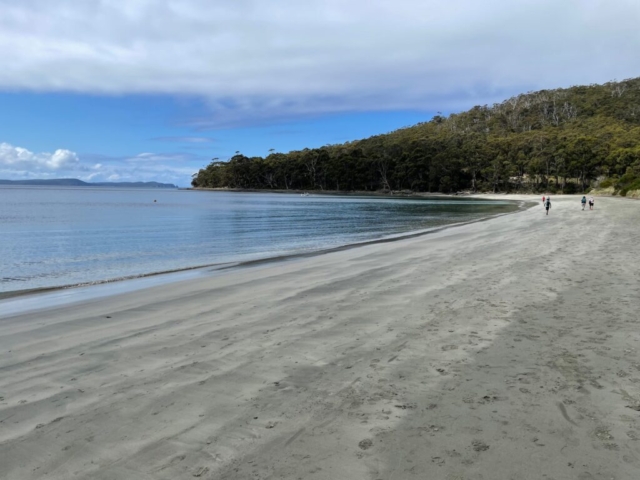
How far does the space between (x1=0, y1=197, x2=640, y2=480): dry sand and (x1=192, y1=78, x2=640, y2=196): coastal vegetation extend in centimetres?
6803

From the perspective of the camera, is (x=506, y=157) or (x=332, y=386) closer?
(x=332, y=386)

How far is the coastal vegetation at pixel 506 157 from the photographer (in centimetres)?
9919

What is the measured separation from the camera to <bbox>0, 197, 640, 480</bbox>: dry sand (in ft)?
10.2

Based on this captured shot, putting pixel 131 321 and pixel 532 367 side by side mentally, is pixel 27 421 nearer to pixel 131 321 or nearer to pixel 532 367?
pixel 131 321

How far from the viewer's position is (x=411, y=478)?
290 centimetres

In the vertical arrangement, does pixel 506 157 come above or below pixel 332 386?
above

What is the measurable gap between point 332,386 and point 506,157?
4950 inches

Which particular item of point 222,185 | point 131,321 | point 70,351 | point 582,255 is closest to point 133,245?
point 131,321

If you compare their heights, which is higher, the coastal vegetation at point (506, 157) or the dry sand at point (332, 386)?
the coastal vegetation at point (506, 157)

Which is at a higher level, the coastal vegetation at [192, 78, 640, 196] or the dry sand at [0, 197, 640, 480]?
the coastal vegetation at [192, 78, 640, 196]

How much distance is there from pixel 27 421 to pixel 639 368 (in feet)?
19.1

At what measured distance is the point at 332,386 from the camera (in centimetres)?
437

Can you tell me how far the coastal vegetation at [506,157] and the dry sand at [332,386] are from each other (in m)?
68.0

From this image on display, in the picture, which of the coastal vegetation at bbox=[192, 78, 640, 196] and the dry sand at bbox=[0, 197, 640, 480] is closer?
the dry sand at bbox=[0, 197, 640, 480]
